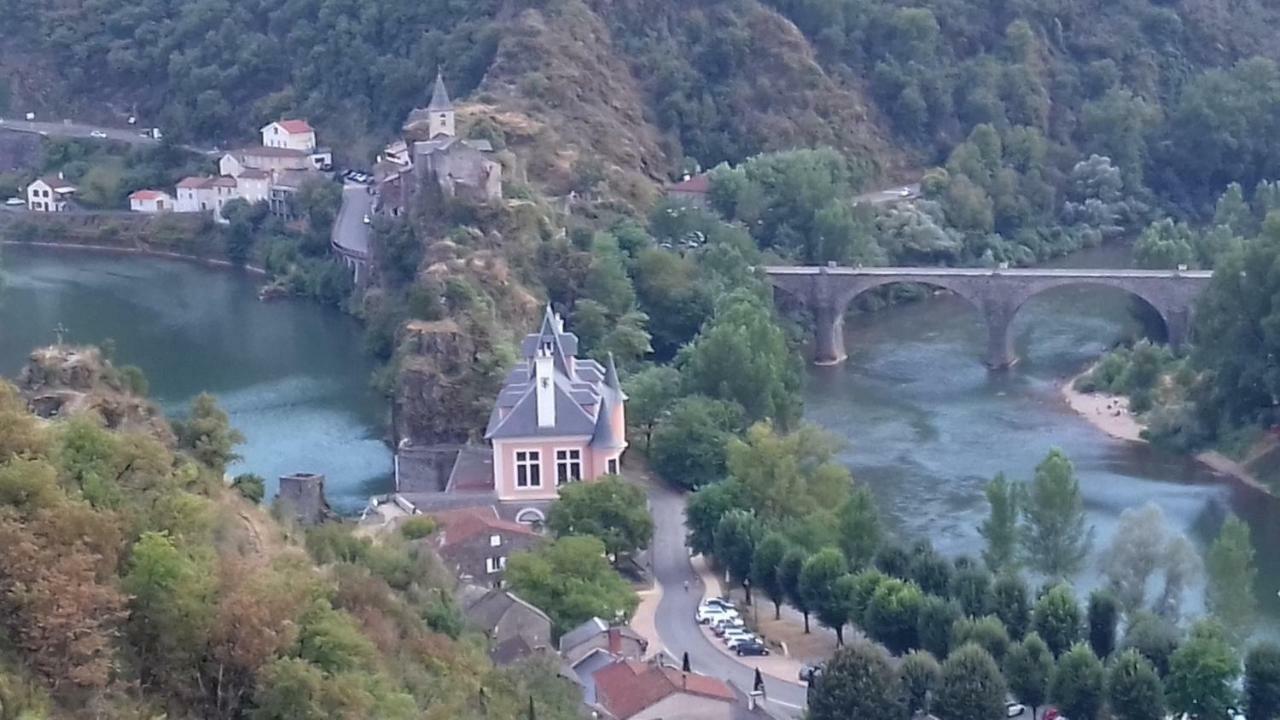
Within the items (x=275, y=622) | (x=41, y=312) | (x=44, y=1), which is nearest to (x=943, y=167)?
(x=41, y=312)

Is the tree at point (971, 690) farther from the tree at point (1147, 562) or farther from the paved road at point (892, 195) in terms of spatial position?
the paved road at point (892, 195)

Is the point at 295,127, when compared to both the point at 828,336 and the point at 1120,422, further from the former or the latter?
the point at 1120,422

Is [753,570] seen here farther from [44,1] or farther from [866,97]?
[44,1]

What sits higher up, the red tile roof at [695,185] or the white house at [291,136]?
the white house at [291,136]

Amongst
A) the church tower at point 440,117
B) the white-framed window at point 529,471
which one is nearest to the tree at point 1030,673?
the white-framed window at point 529,471

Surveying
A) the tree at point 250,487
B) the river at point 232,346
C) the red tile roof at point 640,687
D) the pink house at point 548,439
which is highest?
the tree at point 250,487

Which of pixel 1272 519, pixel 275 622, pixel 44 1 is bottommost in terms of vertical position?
pixel 1272 519

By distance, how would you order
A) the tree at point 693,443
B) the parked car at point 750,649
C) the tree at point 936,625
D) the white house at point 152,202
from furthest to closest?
the white house at point 152,202, the tree at point 693,443, the parked car at point 750,649, the tree at point 936,625
